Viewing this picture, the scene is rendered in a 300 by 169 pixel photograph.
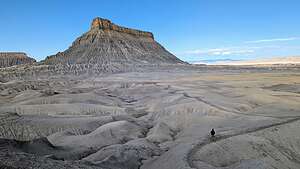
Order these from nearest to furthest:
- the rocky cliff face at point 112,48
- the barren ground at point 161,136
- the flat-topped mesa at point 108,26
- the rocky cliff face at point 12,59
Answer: the barren ground at point 161,136
the rocky cliff face at point 112,48
the rocky cliff face at point 12,59
the flat-topped mesa at point 108,26

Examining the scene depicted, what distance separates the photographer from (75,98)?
18312 millimetres

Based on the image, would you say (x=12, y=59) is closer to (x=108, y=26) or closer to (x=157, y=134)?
(x=108, y=26)

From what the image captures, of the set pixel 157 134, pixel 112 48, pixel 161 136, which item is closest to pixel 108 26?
pixel 112 48

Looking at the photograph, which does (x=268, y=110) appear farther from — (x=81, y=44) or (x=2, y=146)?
(x=81, y=44)

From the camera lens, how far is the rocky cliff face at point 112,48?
56.5 metres

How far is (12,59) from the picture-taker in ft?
225

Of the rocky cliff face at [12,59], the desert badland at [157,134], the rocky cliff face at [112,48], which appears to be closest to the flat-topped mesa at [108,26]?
the rocky cliff face at [112,48]

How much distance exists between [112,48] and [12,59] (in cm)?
2395

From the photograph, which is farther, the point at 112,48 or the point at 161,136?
the point at 112,48

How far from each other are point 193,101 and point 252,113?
3163mm

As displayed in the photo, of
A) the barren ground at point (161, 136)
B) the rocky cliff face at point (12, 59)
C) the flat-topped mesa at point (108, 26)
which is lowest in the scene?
the barren ground at point (161, 136)

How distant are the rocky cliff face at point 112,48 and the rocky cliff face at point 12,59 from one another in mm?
11024

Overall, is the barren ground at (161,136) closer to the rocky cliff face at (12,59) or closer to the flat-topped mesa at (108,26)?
the flat-topped mesa at (108,26)

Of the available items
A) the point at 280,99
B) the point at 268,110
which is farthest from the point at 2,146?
the point at 280,99
